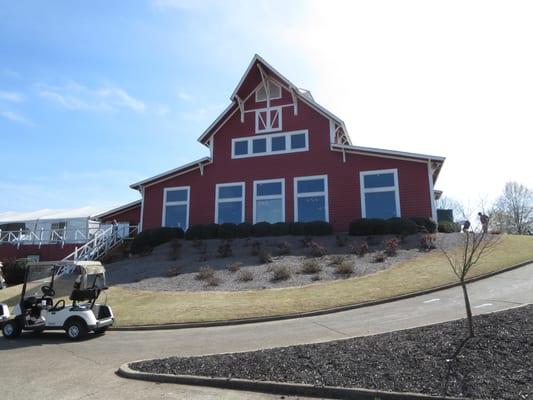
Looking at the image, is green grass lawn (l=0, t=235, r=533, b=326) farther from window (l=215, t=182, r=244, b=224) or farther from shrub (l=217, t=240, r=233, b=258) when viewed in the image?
window (l=215, t=182, r=244, b=224)

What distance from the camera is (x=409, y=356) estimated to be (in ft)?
21.8

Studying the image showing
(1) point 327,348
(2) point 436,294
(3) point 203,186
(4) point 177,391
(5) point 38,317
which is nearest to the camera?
(4) point 177,391

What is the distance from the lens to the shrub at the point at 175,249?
2148 cm

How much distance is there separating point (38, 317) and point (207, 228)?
13602 millimetres

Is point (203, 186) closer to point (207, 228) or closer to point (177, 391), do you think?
point (207, 228)

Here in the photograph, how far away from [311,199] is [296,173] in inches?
74.8

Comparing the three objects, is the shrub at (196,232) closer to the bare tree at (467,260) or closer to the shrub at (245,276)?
the shrub at (245,276)

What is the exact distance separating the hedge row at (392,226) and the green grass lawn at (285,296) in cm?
392

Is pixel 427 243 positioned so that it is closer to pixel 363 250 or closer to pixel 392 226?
pixel 392 226

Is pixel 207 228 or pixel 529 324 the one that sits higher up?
pixel 207 228

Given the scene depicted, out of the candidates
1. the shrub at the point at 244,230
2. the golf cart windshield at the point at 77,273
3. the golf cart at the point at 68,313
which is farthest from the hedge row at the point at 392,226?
the golf cart at the point at 68,313

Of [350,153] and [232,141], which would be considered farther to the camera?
[232,141]

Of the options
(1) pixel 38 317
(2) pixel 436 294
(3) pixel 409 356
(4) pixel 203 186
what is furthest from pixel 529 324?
(4) pixel 203 186

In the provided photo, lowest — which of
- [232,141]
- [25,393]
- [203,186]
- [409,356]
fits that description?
[25,393]
